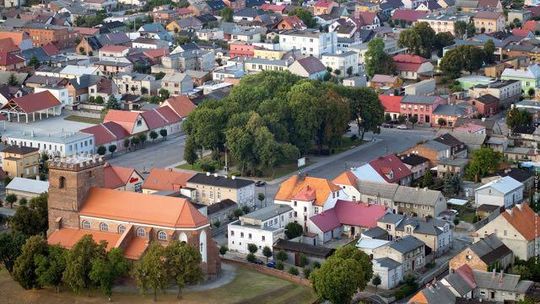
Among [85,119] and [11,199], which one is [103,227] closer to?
[11,199]

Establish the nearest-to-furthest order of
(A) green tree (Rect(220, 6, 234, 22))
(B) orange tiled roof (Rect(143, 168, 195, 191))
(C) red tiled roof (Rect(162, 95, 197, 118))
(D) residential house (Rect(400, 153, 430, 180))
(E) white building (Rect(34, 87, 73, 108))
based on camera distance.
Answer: (B) orange tiled roof (Rect(143, 168, 195, 191))
(D) residential house (Rect(400, 153, 430, 180))
(C) red tiled roof (Rect(162, 95, 197, 118))
(E) white building (Rect(34, 87, 73, 108))
(A) green tree (Rect(220, 6, 234, 22))

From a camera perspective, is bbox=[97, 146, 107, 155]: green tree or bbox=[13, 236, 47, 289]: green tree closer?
bbox=[13, 236, 47, 289]: green tree

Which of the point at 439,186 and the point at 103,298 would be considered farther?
the point at 439,186

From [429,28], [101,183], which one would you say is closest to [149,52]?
[429,28]

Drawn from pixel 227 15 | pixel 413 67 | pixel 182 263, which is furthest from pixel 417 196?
pixel 227 15

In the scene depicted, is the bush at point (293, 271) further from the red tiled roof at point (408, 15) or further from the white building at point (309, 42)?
the red tiled roof at point (408, 15)

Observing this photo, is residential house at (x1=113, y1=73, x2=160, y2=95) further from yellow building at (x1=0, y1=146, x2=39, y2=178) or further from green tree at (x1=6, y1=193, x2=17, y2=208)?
green tree at (x1=6, y1=193, x2=17, y2=208)

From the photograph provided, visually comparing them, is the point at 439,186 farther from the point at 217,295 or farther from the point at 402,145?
A: the point at 217,295

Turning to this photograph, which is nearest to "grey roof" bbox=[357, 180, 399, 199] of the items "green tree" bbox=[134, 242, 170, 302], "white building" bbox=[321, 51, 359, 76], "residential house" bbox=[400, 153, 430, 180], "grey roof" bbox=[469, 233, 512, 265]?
"residential house" bbox=[400, 153, 430, 180]
